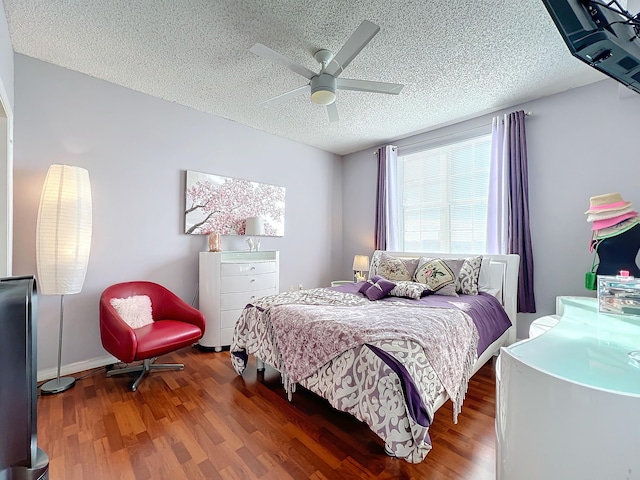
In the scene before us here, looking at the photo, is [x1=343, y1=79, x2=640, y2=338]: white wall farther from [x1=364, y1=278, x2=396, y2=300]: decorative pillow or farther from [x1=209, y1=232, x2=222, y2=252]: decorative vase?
[x1=209, y1=232, x2=222, y2=252]: decorative vase

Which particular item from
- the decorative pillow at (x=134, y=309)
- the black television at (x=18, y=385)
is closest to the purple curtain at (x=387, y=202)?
the decorative pillow at (x=134, y=309)

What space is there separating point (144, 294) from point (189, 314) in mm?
510

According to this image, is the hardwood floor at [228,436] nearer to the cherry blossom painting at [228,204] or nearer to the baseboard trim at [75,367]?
the baseboard trim at [75,367]

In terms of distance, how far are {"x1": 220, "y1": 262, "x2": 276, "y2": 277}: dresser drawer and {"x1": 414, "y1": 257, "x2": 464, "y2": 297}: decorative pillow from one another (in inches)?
68.6

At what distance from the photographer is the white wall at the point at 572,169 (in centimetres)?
262

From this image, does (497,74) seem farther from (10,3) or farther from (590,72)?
(10,3)

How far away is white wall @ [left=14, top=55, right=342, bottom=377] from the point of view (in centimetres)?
243

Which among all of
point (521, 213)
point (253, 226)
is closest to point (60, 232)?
point (253, 226)

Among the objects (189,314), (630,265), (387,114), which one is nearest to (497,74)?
(387,114)

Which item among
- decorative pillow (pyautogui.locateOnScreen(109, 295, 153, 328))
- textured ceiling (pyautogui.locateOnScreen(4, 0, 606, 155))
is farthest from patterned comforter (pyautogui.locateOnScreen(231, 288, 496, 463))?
textured ceiling (pyautogui.locateOnScreen(4, 0, 606, 155))

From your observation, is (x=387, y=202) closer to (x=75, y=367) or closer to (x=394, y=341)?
(x=394, y=341)

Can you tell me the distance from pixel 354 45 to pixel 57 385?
3385mm

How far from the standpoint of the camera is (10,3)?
6.21ft

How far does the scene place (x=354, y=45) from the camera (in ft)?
6.00
